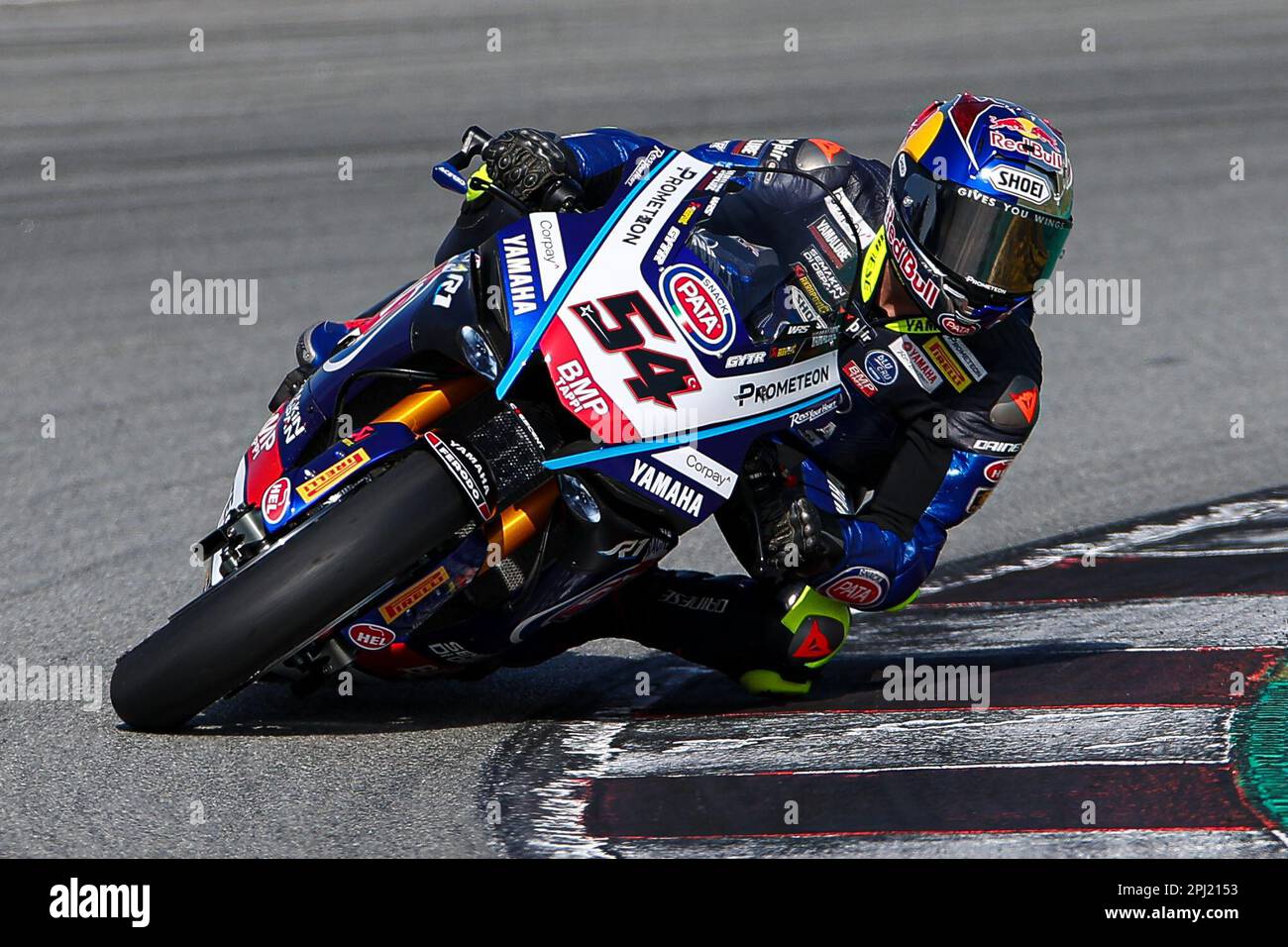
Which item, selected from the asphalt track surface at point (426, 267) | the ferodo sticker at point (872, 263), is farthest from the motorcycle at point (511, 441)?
the asphalt track surface at point (426, 267)

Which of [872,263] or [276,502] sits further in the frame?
[872,263]

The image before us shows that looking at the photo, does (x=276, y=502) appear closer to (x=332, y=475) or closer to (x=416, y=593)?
(x=332, y=475)

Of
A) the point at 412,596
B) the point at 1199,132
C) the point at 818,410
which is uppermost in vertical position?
the point at 1199,132

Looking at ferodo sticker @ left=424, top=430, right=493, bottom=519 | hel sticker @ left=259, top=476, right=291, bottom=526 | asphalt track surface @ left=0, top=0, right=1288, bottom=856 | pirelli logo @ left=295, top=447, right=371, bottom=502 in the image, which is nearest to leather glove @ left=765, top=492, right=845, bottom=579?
asphalt track surface @ left=0, top=0, right=1288, bottom=856

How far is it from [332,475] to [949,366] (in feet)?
5.68

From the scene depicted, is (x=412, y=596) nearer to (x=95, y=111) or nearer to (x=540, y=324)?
(x=540, y=324)

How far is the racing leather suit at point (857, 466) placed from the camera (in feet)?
15.0

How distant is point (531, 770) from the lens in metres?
4.25

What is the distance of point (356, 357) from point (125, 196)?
7543mm

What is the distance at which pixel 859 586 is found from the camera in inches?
182

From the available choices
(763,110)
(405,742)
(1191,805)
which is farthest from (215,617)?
(763,110)

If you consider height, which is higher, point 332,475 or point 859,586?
point 332,475
